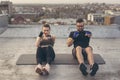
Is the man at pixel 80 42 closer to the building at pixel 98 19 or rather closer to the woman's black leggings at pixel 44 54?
the woman's black leggings at pixel 44 54

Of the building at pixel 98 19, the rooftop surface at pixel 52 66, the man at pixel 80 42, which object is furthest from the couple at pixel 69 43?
the building at pixel 98 19

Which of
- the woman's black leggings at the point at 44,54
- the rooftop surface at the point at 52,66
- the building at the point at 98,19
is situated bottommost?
the building at the point at 98,19

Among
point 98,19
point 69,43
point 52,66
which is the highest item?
point 69,43

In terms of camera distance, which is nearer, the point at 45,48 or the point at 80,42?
the point at 45,48

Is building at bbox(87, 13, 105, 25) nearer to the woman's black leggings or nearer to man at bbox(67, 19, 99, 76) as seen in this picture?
man at bbox(67, 19, 99, 76)

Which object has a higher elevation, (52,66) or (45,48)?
(45,48)

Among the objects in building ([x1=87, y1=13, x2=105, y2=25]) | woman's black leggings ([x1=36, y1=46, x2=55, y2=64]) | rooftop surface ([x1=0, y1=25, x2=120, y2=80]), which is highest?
woman's black leggings ([x1=36, y1=46, x2=55, y2=64])

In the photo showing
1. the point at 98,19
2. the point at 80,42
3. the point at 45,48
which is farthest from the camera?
the point at 98,19

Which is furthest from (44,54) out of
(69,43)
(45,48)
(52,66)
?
(69,43)

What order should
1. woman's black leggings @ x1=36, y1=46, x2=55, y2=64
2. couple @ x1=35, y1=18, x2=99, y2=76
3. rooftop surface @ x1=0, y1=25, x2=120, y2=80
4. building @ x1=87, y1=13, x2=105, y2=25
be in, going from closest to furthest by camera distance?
rooftop surface @ x1=0, y1=25, x2=120, y2=80
couple @ x1=35, y1=18, x2=99, y2=76
woman's black leggings @ x1=36, y1=46, x2=55, y2=64
building @ x1=87, y1=13, x2=105, y2=25

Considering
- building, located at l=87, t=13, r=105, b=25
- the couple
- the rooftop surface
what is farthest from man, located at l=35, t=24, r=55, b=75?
building, located at l=87, t=13, r=105, b=25

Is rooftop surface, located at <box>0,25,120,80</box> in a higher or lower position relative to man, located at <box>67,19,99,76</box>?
lower

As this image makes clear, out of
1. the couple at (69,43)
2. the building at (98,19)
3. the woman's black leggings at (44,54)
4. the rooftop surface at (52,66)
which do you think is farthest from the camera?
the building at (98,19)

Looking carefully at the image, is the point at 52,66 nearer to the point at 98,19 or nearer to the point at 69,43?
the point at 69,43
